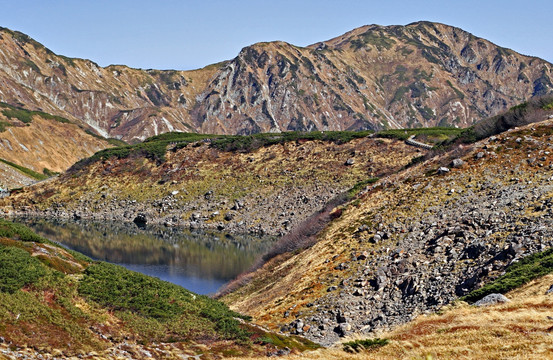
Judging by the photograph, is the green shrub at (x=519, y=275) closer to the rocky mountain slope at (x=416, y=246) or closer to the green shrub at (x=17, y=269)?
the rocky mountain slope at (x=416, y=246)

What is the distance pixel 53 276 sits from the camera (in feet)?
91.9

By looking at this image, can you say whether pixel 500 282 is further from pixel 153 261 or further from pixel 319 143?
pixel 319 143


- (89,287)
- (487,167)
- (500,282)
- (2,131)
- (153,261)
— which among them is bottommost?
(153,261)

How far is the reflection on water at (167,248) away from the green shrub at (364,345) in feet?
130

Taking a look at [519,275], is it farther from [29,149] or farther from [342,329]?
[29,149]

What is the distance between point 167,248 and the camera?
294 ft

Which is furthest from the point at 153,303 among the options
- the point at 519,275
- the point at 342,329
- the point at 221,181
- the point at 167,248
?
the point at 221,181

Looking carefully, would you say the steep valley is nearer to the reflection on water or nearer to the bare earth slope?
the reflection on water

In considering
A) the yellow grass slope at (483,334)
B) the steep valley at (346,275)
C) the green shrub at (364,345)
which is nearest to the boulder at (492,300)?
the yellow grass slope at (483,334)

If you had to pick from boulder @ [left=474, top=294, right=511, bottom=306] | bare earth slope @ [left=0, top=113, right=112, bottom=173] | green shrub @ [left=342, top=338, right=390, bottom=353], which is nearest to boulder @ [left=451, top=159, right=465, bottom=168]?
boulder @ [left=474, top=294, right=511, bottom=306]

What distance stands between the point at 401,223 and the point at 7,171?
130680mm

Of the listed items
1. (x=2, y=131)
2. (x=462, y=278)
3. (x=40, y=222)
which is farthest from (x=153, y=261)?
(x=2, y=131)

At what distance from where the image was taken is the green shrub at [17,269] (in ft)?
82.2

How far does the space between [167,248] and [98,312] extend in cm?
6429
